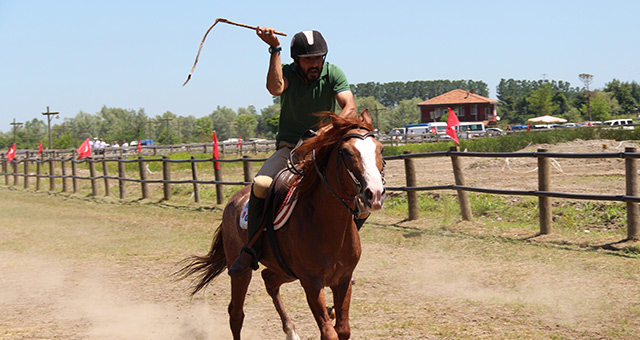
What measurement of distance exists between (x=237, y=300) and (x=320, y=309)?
4.48ft

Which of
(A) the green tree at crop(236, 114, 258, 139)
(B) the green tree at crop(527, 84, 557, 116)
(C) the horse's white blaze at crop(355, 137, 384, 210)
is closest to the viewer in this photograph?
(C) the horse's white blaze at crop(355, 137, 384, 210)

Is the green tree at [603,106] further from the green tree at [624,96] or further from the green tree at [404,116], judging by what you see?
the green tree at [404,116]

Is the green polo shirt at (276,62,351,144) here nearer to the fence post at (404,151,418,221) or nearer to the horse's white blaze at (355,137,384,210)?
the horse's white blaze at (355,137,384,210)

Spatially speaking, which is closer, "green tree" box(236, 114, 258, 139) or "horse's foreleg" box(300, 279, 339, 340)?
"horse's foreleg" box(300, 279, 339, 340)

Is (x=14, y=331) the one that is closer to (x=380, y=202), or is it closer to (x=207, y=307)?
(x=207, y=307)

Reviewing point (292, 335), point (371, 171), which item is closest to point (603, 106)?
point (292, 335)

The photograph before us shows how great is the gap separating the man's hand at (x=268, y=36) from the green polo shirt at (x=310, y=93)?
1.08ft

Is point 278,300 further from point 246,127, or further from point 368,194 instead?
point 246,127

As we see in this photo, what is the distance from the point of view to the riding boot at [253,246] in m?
4.30

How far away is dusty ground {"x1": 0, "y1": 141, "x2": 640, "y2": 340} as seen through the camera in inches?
203

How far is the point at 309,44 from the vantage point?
416cm

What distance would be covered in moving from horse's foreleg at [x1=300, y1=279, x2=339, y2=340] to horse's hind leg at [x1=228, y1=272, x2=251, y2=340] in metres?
1.12

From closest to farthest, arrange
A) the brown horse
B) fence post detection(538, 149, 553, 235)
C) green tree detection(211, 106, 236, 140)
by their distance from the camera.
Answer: the brown horse
fence post detection(538, 149, 553, 235)
green tree detection(211, 106, 236, 140)

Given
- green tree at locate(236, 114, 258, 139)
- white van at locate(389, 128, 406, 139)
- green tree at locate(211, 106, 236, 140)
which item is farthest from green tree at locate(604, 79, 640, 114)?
green tree at locate(211, 106, 236, 140)
